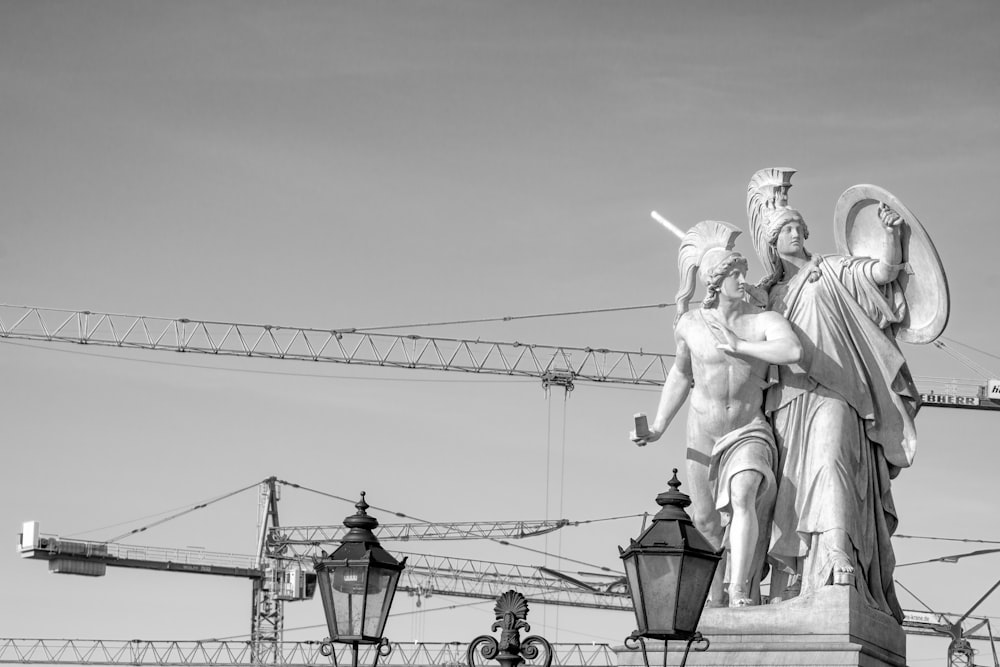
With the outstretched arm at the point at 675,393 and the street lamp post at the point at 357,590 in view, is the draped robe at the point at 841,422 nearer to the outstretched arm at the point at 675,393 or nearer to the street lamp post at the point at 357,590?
the outstretched arm at the point at 675,393

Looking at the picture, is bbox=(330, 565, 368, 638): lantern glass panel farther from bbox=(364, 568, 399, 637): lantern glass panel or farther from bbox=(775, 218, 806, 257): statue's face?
bbox=(775, 218, 806, 257): statue's face

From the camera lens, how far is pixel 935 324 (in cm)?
1900

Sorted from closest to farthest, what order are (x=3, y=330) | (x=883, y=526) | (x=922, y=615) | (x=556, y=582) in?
(x=883, y=526), (x=922, y=615), (x=3, y=330), (x=556, y=582)

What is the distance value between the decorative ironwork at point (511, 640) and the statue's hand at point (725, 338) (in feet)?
11.7

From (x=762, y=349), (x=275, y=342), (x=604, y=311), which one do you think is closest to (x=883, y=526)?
(x=762, y=349)

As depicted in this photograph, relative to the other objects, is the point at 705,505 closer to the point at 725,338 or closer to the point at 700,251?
the point at 725,338

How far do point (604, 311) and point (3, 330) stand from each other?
3704 cm

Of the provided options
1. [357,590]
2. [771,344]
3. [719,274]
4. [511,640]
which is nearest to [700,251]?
[719,274]

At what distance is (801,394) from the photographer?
1875 centimetres

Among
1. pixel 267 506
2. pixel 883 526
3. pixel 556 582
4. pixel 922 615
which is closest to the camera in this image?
pixel 883 526

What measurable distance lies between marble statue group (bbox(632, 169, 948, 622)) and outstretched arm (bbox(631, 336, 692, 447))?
1 centimetres

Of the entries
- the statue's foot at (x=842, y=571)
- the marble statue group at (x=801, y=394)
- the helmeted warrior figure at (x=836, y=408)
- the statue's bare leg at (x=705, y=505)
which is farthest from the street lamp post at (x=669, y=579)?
the statue's bare leg at (x=705, y=505)

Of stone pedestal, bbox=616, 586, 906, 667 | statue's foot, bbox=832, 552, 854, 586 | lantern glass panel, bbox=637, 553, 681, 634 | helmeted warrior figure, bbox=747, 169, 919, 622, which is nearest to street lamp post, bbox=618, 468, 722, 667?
lantern glass panel, bbox=637, 553, 681, 634

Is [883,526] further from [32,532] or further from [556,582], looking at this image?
[556,582]
